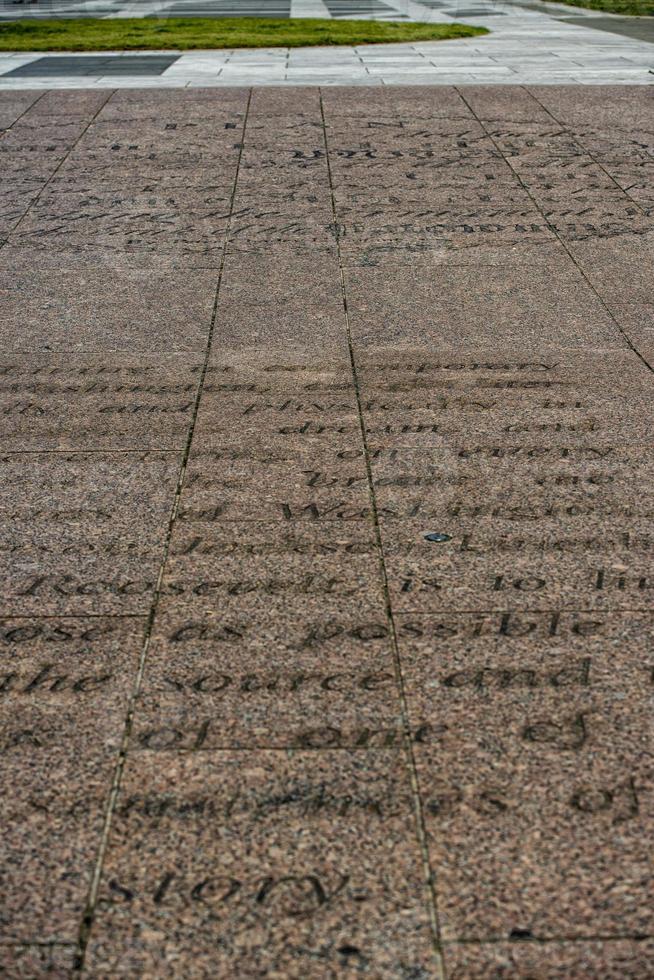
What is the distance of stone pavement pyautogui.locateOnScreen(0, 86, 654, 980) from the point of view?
337 centimetres

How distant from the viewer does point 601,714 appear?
421 cm

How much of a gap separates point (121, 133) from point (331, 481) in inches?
305

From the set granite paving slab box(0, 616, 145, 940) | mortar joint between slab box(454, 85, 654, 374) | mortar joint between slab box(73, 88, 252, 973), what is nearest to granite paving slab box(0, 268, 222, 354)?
mortar joint between slab box(73, 88, 252, 973)

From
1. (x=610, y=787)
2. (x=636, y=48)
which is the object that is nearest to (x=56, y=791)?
→ (x=610, y=787)

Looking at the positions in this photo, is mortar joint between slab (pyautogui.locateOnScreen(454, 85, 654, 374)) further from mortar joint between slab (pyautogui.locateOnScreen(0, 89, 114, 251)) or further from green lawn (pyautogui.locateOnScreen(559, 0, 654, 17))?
green lawn (pyautogui.locateOnScreen(559, 0, 654, 17))

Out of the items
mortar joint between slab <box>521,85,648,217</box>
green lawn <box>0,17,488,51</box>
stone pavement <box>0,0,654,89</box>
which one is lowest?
mortar joint between slab <box>521,85,648,217</box>

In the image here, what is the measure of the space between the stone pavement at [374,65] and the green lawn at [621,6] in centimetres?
983

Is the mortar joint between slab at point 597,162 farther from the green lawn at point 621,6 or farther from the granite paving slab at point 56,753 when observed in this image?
the green lawn at point 621,6

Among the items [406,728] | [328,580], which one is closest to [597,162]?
[328,580]

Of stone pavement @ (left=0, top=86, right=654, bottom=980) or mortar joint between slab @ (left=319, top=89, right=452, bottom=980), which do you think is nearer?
mortar joint between slab @ (left=319, top=89, right=452, bottom=980)

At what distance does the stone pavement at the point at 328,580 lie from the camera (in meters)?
3.37

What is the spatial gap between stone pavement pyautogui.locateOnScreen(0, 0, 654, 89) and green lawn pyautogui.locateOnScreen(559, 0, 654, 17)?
32.2 feet

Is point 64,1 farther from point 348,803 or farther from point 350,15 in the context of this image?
point 348,803

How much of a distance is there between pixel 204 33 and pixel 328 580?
732 inches
